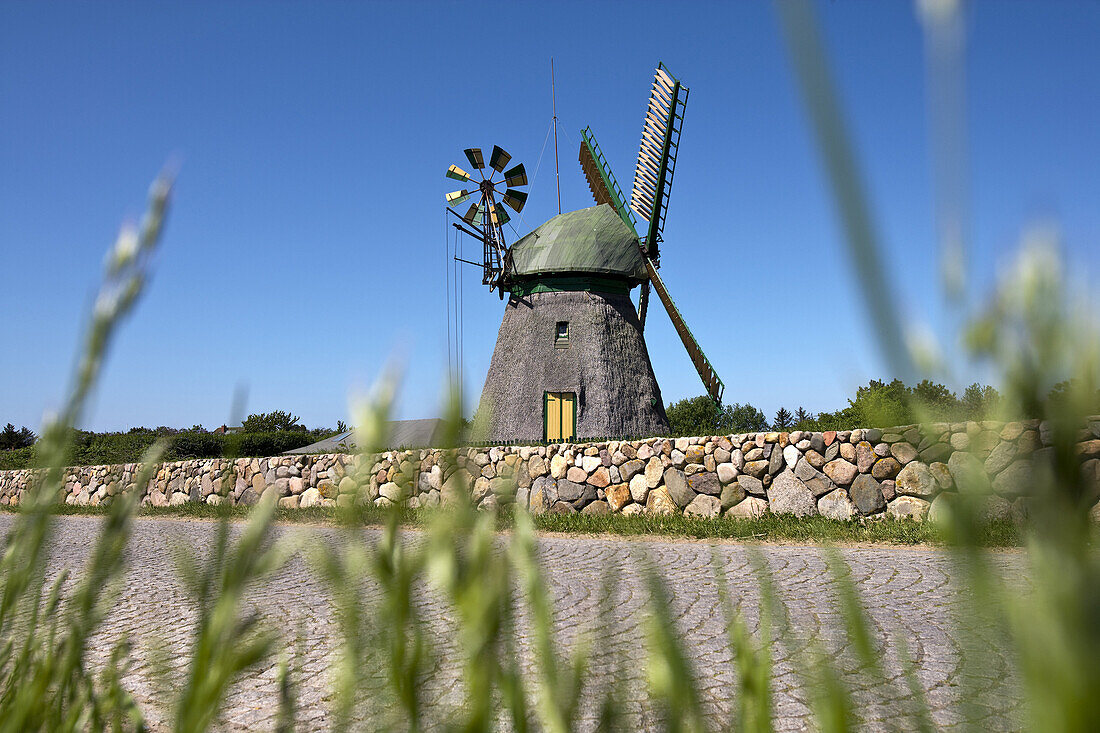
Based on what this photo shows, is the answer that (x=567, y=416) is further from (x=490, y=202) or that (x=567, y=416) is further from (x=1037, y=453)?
(x=1037, y=453)

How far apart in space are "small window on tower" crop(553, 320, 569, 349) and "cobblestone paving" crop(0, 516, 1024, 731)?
33.5 feet

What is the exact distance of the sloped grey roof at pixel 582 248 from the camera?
17.3 meters

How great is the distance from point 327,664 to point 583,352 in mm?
13856

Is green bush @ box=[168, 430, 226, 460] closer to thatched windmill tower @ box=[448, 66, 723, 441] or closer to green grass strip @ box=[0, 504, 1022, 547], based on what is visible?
thatched windmill tower @ box=[448, 66, 723, 441]

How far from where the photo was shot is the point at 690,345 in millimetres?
18391

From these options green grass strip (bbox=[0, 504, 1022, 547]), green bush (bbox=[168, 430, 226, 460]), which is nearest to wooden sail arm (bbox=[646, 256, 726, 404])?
green grass strip (bbox=[0, 504, 1022, 547])

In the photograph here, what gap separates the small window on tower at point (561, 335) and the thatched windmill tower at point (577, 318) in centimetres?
2

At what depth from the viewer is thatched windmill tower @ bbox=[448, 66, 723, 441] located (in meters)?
16.8

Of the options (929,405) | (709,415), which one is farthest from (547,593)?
(709,415)

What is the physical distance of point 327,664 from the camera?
341 centimetres

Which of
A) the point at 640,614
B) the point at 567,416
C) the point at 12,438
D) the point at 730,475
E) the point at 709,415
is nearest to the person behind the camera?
the point at 640,614

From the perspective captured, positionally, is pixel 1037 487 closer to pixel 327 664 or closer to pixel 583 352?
pixel 327 664

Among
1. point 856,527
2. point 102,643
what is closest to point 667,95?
point 856,527

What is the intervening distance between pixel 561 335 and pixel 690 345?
11.3ft
